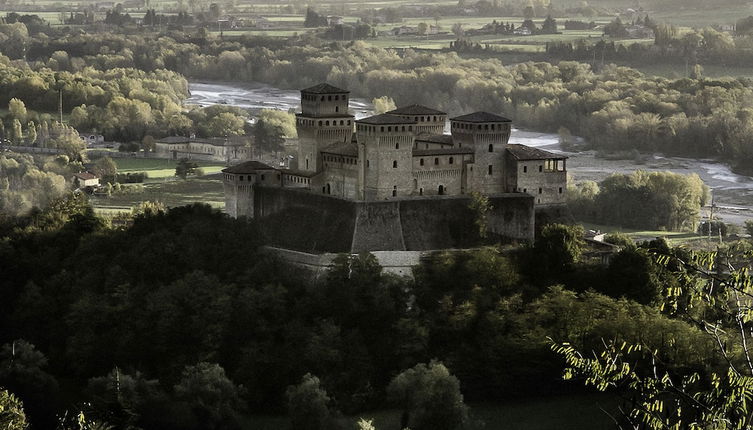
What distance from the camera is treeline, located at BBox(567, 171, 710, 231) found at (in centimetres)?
6316

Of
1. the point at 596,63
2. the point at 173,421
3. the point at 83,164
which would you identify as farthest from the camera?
the point at 596,63

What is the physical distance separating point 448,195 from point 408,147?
185cm

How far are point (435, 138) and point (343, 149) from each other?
2791mm

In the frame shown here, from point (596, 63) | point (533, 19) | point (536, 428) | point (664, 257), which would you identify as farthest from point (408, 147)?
point (533, 19)

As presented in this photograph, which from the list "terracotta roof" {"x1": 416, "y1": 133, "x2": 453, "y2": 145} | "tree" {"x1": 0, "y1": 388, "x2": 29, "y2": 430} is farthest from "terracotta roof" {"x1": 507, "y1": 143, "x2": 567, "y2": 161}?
"tree" {"x1": 0, "y1": 388, "x2": 29, "y2": 430}

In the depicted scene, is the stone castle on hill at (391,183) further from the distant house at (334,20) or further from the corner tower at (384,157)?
the distant house at (334,20)

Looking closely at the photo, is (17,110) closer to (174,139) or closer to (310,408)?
(174,139)

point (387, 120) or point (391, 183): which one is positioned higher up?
point (387, 120)

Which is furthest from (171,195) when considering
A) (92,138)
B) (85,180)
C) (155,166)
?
(92,138)

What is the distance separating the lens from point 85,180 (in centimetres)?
7006

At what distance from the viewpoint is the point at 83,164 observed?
7581cm

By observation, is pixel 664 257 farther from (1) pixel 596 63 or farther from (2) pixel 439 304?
(1) pixel 596 63

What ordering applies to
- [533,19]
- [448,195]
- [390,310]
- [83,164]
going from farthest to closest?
[533,19] → [83,164] → [448,195] → [390,310]

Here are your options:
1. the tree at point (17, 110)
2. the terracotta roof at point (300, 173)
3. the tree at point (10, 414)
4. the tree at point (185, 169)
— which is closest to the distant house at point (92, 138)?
the tree at point (17, 110)
